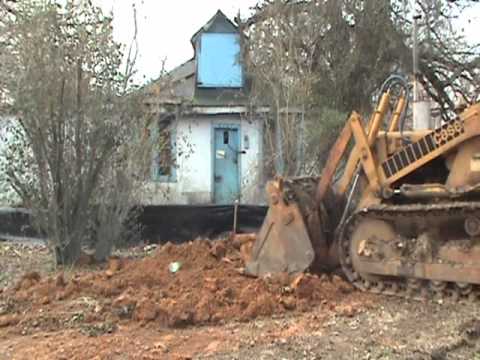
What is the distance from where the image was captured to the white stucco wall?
753 inches

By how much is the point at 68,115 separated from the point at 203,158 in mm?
10491

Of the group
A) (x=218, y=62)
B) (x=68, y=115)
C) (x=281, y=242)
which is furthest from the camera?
(x=218, y=62)

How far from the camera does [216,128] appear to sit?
1977 centimetres

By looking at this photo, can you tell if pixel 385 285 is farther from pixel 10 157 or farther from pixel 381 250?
pixel 10 157

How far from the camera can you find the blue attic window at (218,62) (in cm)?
2028

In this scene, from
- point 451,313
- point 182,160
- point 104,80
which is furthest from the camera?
point 182,160

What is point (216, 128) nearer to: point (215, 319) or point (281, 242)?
point (281, 242)

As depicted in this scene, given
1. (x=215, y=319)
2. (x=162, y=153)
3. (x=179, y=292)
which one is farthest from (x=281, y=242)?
(x=162, y=153)

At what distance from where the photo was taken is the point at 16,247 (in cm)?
1153

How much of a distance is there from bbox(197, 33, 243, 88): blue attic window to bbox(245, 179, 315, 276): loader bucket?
1269cm

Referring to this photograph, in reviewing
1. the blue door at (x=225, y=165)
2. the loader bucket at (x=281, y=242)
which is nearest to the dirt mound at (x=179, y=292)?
the loader bucket at (x=281, y=242)

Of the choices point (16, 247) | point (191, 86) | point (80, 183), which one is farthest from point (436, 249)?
point (191, 86)

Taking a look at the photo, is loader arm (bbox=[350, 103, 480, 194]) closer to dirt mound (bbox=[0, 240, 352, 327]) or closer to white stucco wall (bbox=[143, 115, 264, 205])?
dirt mound (bbox=[0, 240, 352, 327])

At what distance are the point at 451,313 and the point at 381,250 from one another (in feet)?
3.66
